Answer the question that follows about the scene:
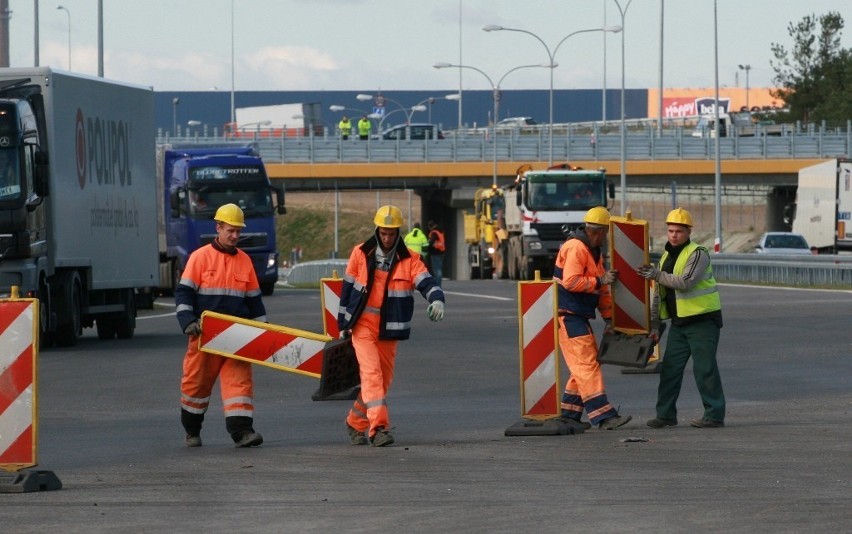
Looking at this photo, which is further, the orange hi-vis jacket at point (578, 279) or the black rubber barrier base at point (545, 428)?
the orange hi-vis jacket at point (578, 279)

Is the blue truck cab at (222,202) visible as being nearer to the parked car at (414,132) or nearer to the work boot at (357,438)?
the work boot at (357,438)

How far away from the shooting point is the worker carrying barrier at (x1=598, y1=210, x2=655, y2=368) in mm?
14172

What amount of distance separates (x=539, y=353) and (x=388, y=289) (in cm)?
140

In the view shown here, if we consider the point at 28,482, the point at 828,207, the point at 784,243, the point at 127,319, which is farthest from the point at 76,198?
the point at 828,207

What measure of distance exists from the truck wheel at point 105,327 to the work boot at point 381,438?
1540cm

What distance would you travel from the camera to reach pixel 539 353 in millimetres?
13641

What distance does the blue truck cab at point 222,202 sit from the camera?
44.1 meters

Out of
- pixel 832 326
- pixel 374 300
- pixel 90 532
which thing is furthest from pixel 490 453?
pixel 832 326

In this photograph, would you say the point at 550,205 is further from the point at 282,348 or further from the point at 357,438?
the point at 357,438

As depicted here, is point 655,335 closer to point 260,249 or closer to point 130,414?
point 130,414

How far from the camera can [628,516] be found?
9164mm

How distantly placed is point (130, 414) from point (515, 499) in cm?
668

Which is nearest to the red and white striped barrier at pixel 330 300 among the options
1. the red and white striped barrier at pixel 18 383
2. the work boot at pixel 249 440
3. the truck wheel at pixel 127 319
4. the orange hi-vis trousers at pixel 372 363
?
the orange hi-vis trousers at pixel 372 363

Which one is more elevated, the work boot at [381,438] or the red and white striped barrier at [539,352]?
the red and white striped barrier at [539,352]
